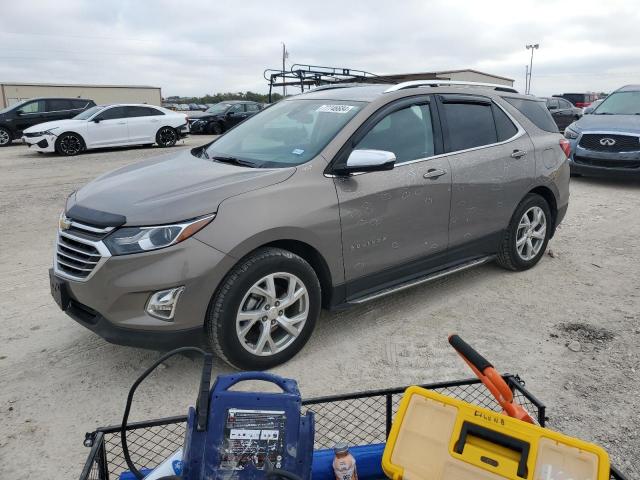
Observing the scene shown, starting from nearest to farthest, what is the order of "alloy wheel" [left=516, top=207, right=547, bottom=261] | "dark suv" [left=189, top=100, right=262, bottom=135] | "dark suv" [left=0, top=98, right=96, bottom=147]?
"alloy wheel" [left=516, top=207, right=547, bottom=261] < "dark suv" [left=0, top=98, right=96, bottom=147] < "dark suv" [left=189, top=100, right=262, bottom=135]

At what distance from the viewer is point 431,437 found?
1610 mm

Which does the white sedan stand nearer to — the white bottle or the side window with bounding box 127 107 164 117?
the side window with bounding box 127 107 164 117

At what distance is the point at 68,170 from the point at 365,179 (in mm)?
9388

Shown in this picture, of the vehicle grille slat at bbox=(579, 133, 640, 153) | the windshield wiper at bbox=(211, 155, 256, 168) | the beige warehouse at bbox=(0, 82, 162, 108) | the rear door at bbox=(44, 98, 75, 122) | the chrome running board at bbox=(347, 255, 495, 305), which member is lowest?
Answer: the chrome running board at bbox=(347, 255, 495, 305)

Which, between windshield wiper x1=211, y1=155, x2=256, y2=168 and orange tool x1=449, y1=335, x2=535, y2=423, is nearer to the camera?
orange tool x1=449, y1=335, x2=535, y2=423

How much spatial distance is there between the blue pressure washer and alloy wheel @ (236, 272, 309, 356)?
56.6 inches

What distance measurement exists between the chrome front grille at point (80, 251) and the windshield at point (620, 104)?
9.72 metres

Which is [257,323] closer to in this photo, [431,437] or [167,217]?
[167,217]

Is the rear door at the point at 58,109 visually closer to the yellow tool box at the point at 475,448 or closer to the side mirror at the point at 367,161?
the side mirror at the point at 367,161

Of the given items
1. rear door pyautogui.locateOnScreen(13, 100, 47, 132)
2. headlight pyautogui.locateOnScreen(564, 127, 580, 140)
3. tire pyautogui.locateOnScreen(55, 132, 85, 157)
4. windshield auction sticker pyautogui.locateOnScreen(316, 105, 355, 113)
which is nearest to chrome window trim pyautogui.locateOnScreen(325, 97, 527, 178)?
windshield auction sticker pyautogui.locateOnScreen(316, 105, 355, 113)

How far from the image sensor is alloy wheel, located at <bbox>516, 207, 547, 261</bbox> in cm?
484

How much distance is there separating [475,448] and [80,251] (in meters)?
2.35

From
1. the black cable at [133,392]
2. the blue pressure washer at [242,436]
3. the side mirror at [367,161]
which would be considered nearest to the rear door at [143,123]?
the side mirror at [367,161]

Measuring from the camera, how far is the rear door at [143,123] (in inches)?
595
